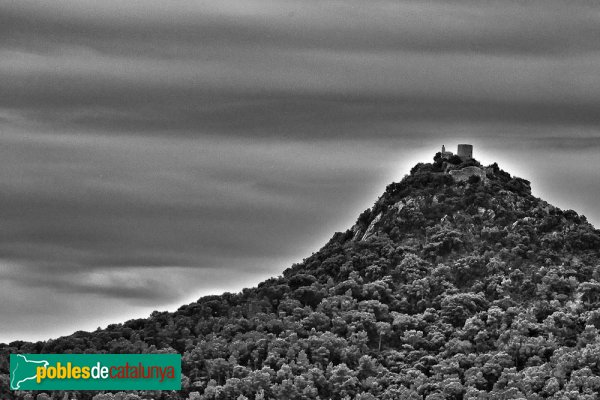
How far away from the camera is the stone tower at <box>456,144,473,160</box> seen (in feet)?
593

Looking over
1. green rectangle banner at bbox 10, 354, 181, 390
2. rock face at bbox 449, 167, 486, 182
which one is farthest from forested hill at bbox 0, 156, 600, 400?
green rectangle banner at bbox 10, 354, 181, 390

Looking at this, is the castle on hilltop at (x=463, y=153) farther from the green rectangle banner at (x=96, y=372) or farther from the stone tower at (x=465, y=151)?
the green rectangle banner at (x=96, y=372)

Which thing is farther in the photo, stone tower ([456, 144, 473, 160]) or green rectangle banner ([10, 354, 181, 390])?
stone tower ([456, 144, 473, 160])

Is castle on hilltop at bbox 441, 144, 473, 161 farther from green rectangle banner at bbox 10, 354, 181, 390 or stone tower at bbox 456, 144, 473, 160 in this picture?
green rectangle banner at bbox 10, 354, 181, 390

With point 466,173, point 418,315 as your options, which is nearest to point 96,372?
point 418,315

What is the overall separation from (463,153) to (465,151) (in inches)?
13.0

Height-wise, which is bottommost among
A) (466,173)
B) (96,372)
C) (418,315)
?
(96,372)

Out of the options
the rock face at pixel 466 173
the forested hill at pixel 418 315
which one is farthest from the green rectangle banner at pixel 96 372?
the rock face at pixel 466 173

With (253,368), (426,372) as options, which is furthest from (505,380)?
(253,368)

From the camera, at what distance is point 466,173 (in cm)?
17988

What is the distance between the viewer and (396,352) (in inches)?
6457

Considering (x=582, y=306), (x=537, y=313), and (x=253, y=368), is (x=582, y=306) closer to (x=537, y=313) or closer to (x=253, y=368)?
(x=537, y=313)

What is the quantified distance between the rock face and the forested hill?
0.15 meters

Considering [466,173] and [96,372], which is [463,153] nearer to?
[466,173]
